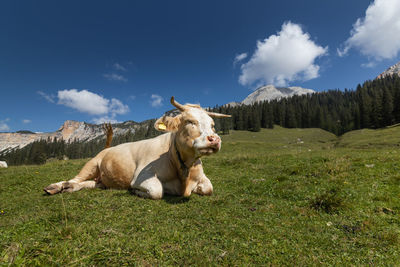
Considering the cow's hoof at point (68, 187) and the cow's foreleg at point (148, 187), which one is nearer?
the cow's foreleg at point (148, 187)

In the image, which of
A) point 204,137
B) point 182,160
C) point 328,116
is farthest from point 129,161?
point 328,116

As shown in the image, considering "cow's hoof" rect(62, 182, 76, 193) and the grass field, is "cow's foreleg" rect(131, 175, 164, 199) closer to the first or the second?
the grass field

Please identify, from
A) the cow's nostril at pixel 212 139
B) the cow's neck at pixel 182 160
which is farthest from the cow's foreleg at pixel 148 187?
the cow's nostril at pixel 212 139

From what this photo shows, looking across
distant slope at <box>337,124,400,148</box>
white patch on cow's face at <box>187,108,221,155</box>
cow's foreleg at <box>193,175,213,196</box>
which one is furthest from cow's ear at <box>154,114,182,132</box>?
distant slope at <box>337,124,400,148</box>

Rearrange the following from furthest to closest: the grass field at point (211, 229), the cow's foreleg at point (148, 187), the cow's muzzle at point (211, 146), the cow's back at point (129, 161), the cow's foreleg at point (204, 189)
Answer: the cow's back at point (129, 161)
the cow's foreleg at point (204, 189)
the cow's foreleg at point (148, 187)
the cow's muzzle at point (211, 146)
the grass field at point (211, 229)

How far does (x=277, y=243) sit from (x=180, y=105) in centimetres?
361

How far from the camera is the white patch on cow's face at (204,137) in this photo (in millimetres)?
4027

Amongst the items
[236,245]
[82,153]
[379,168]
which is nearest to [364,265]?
[236,245]

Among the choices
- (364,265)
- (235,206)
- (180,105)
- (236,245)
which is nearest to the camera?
Result: (364,265)

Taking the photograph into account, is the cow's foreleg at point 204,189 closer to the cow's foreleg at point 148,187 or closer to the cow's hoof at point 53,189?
the cow's foreleg at point 148,187

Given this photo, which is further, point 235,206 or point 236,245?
point 235,206

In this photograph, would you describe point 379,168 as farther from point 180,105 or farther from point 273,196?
point 180,105

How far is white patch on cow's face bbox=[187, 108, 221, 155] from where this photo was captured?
403 centimetres

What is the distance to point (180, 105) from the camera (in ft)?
16.4
